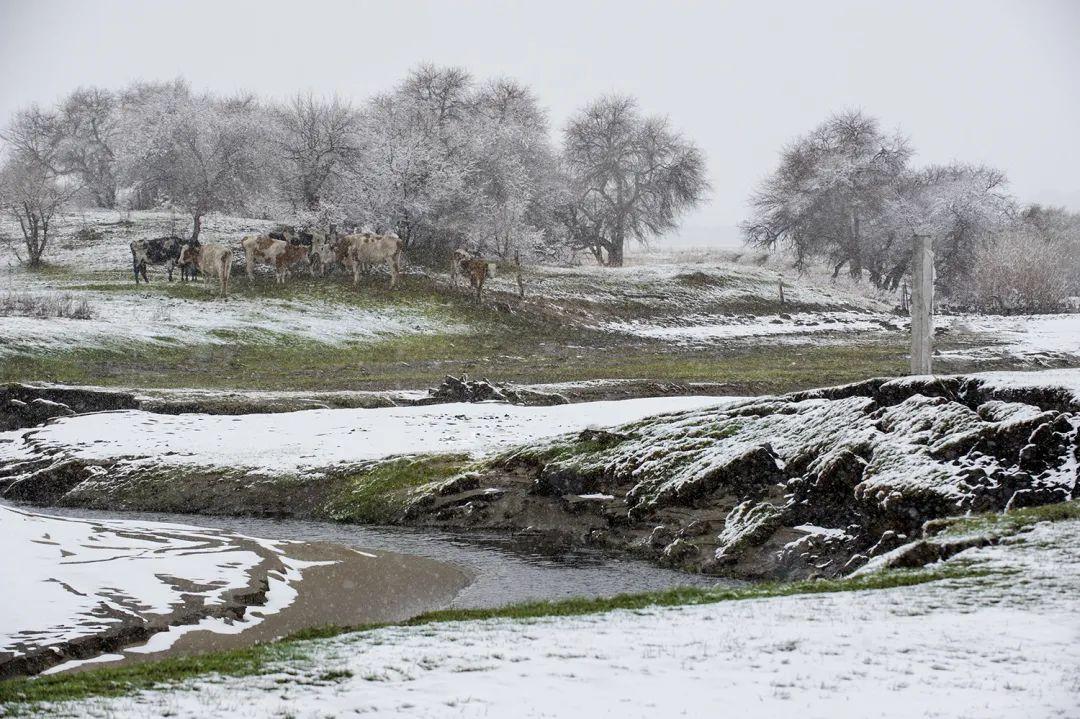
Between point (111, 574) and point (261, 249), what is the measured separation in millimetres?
45237

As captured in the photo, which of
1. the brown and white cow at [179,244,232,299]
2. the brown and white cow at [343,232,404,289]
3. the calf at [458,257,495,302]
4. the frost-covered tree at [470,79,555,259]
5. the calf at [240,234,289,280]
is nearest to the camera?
the brown and white cow at [179,244,232,299]

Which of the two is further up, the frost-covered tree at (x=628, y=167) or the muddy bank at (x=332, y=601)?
the frost-covered tree at (x=628, y=167)

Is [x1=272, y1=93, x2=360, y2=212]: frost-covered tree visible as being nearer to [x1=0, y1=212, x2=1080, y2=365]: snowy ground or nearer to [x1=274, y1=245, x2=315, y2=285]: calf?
[x1=0, y1=212, x2=1080, y2=365]: snowy ground

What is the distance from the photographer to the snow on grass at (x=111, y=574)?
36.7ft

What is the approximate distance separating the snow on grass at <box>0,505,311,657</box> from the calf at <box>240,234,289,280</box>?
3918cm

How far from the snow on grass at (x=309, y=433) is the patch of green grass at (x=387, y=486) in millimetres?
756

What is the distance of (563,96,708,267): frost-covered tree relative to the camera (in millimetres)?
88500

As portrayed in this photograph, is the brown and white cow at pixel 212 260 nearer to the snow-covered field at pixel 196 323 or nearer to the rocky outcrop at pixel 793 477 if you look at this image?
the snow-covered field at pixel 196 323

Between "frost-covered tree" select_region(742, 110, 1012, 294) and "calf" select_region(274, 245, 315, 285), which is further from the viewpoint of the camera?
"frost-covered tree" select_region(742, 110, 1012, 294)

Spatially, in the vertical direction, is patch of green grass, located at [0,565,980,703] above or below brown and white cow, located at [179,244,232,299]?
below

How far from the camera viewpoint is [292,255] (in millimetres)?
56219

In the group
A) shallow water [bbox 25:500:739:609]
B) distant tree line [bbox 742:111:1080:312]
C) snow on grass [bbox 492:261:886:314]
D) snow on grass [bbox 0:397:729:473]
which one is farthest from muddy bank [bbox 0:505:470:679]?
distant tree line [bbox 742:111:1080:312]

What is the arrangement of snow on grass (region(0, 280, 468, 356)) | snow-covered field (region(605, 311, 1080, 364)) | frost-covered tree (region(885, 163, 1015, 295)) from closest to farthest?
snow on grass (region(0, 280, 468, 356)), snow-covered field (region(605, 311, 1080, 364)), frost-covered tree (region(885, 163, 1015, 295))

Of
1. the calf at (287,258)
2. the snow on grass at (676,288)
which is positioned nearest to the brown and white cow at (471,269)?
the snow on grass at (676,288)
